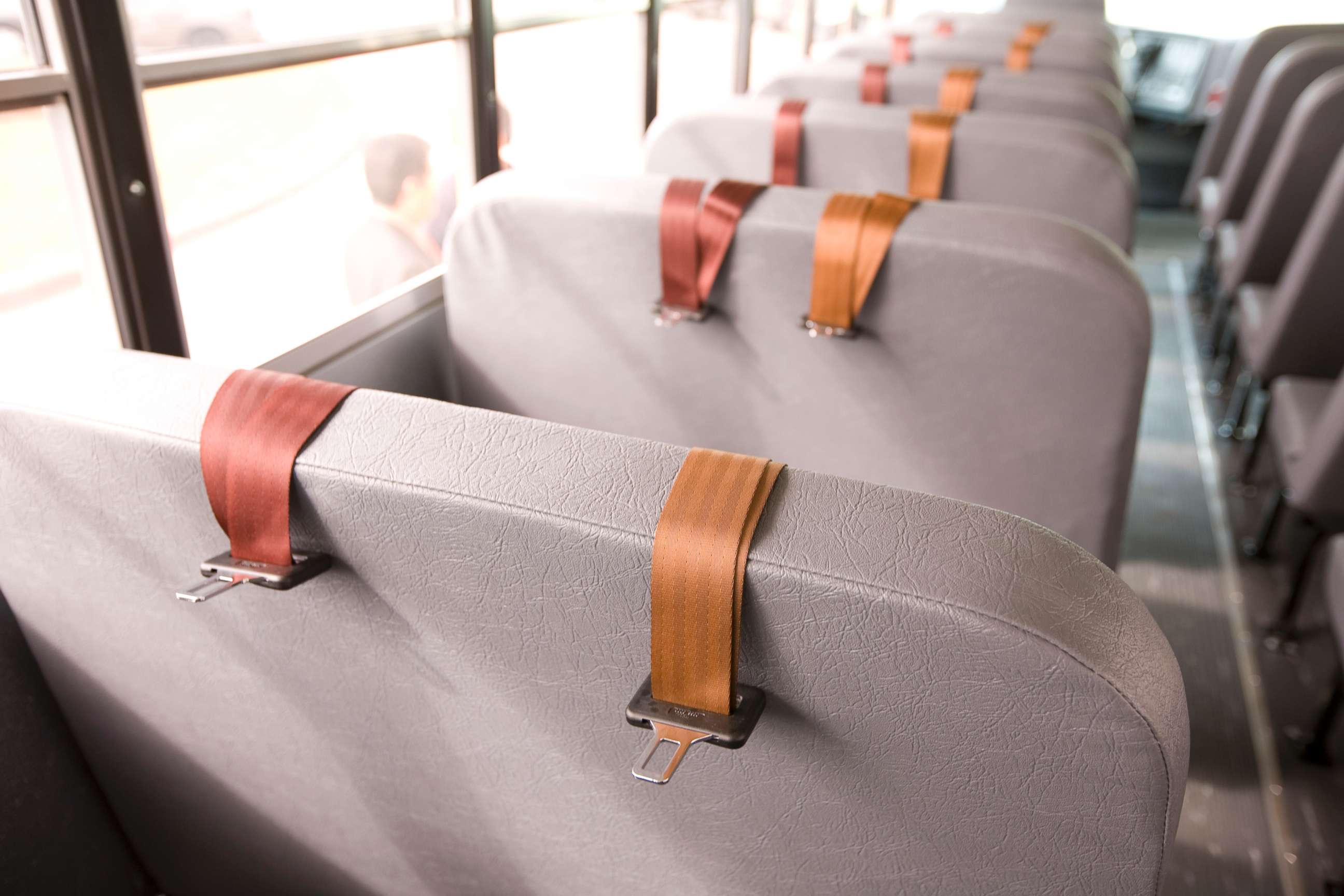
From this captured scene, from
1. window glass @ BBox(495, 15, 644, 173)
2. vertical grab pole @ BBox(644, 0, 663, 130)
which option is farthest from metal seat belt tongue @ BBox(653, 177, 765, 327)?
vertical grab pole @ BBox(644, 0, 663, 130)

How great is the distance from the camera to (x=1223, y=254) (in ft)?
9.21

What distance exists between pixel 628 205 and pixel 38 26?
1.79 ft

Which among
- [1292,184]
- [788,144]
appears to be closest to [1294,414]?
[1292,184]

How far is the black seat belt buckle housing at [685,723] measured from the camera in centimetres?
45

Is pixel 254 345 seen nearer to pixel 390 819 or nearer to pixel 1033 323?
pixel 390 819

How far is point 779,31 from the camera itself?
11.4ft

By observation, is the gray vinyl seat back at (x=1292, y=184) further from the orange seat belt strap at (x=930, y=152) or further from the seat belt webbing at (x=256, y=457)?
the seat belt webbing at (x=256, y=457)

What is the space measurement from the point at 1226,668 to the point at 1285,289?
0.86 meters

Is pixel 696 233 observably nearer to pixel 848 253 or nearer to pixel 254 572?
pixel 848 253

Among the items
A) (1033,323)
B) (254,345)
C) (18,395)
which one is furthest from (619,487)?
(254,345)

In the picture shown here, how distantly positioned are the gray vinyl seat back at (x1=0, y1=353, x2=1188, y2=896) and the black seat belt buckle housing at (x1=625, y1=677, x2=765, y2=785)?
2 cm

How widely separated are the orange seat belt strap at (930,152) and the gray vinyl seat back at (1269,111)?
84.8 inches

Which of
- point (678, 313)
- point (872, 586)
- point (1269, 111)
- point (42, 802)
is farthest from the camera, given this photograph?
point (1269, 111)

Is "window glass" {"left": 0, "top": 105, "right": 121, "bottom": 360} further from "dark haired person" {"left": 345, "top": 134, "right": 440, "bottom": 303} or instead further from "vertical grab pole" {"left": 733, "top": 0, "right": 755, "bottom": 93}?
"vertical grab pole" {"left": 733, "top": 0, "right": 755, "bottom": 93}
